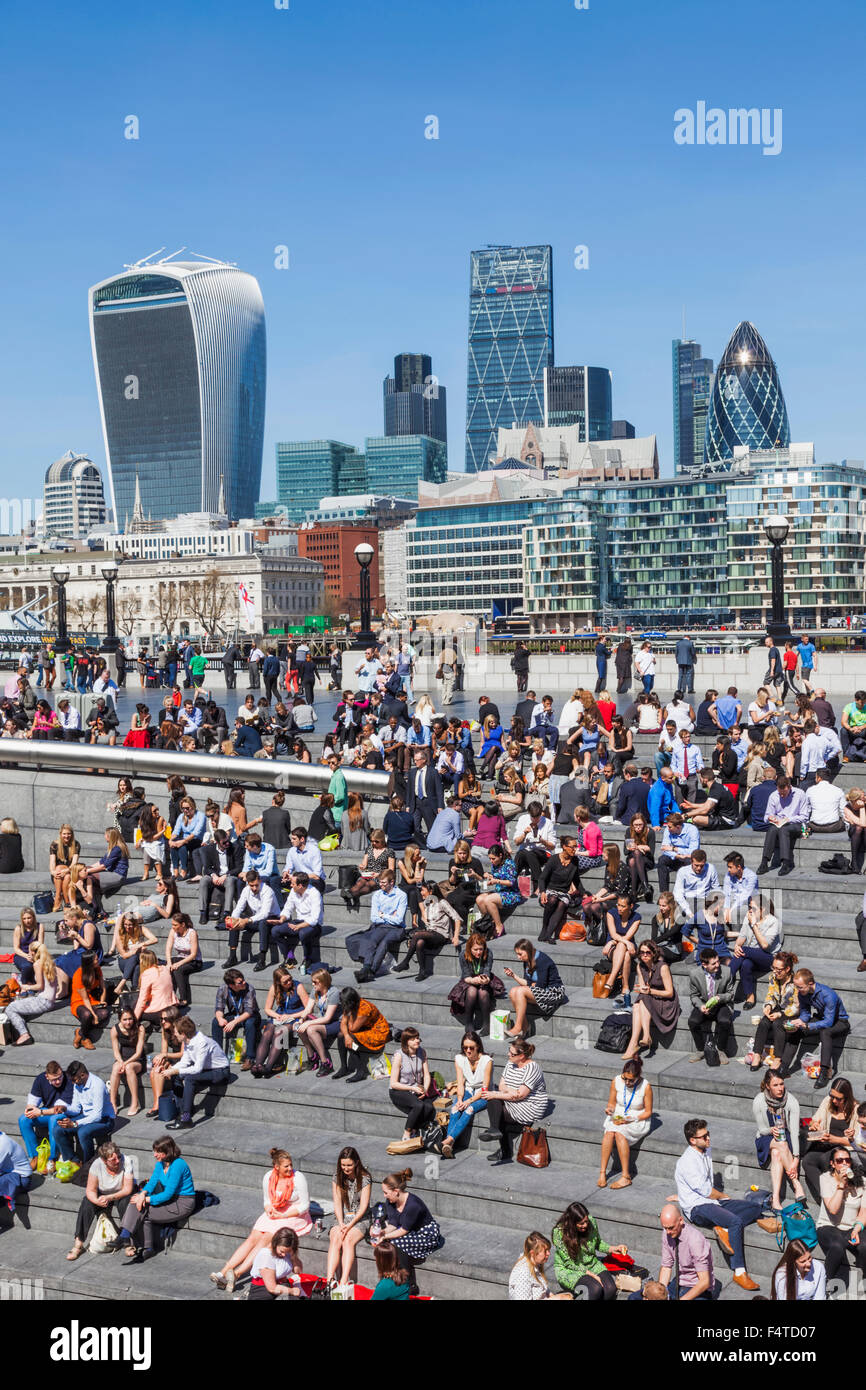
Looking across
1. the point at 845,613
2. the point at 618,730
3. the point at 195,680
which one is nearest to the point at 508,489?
the point at 845,613

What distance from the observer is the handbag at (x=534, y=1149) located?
10625 mm

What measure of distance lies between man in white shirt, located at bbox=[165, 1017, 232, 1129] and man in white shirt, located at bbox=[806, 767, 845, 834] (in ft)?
22.8

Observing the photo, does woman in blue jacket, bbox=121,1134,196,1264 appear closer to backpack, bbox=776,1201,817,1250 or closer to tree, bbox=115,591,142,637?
backpack, bbox=776,1201,817,1250

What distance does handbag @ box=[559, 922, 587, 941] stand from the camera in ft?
45.1

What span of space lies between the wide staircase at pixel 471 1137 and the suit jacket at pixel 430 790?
2.81 metres

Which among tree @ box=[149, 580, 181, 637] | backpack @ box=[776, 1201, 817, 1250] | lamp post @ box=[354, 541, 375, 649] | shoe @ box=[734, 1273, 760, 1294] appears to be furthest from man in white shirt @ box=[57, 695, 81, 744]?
tree @ box=[149, 580, 181, 637]

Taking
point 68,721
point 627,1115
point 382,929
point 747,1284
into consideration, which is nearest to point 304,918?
point 382,929

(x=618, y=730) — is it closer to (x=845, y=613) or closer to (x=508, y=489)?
(x=845, y=613)

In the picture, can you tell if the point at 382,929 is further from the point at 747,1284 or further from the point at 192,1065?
the point at 747,1284

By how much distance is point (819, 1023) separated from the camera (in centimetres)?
1062

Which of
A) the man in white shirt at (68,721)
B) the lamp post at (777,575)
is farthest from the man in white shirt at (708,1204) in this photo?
the lamp post at (777,575)

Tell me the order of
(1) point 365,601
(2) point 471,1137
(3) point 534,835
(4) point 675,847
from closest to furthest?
(2) point 471,1137, (4) point 675,847, (3) point 534,835, (1) point 365,601

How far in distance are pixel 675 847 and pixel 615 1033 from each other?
2993 millimetres

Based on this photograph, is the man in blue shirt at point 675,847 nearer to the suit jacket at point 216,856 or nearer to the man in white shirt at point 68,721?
the suit jacket at point 216,856
